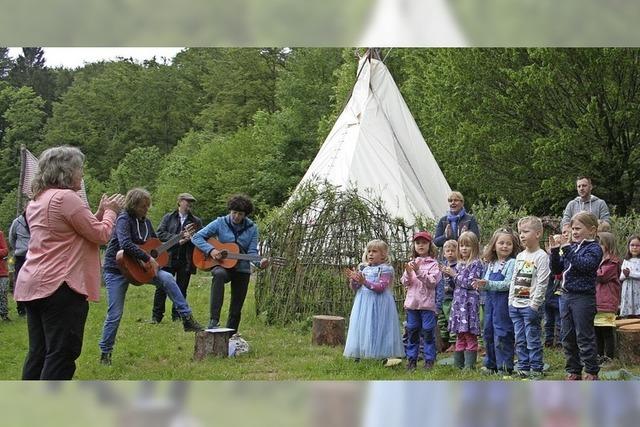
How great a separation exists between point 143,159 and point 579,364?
21.0m

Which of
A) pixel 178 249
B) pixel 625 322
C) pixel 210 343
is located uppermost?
pixel 178 249

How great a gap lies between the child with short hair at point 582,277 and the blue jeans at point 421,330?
994 millimetres

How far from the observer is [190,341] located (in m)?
6.88

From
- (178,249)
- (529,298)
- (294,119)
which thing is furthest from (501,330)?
(294,119)

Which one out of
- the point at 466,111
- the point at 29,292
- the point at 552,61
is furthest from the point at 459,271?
the point at 466,111

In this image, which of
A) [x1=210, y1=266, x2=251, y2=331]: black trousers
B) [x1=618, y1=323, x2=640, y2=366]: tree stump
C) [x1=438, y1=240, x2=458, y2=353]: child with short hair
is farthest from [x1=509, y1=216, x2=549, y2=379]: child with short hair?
[x1=210, y1=266, x2=251, y2=331]: black trousers

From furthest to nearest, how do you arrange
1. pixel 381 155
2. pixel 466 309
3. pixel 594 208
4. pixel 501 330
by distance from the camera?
pixel 381 155 → pixel 594 208 → pixel 466 309 → pixel 501 330

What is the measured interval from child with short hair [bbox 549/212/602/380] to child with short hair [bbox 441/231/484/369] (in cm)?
73

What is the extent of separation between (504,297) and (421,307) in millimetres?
553

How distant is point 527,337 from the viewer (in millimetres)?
5348

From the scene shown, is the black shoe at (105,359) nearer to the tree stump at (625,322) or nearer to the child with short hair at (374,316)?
the child with short hair at (374,316)

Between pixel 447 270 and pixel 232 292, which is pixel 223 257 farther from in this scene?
pixel 447 270

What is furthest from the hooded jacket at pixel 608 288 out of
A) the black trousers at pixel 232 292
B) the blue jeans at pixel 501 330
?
the black trousers at pixel 232 292

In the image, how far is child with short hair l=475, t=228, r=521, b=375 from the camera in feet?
18.2
